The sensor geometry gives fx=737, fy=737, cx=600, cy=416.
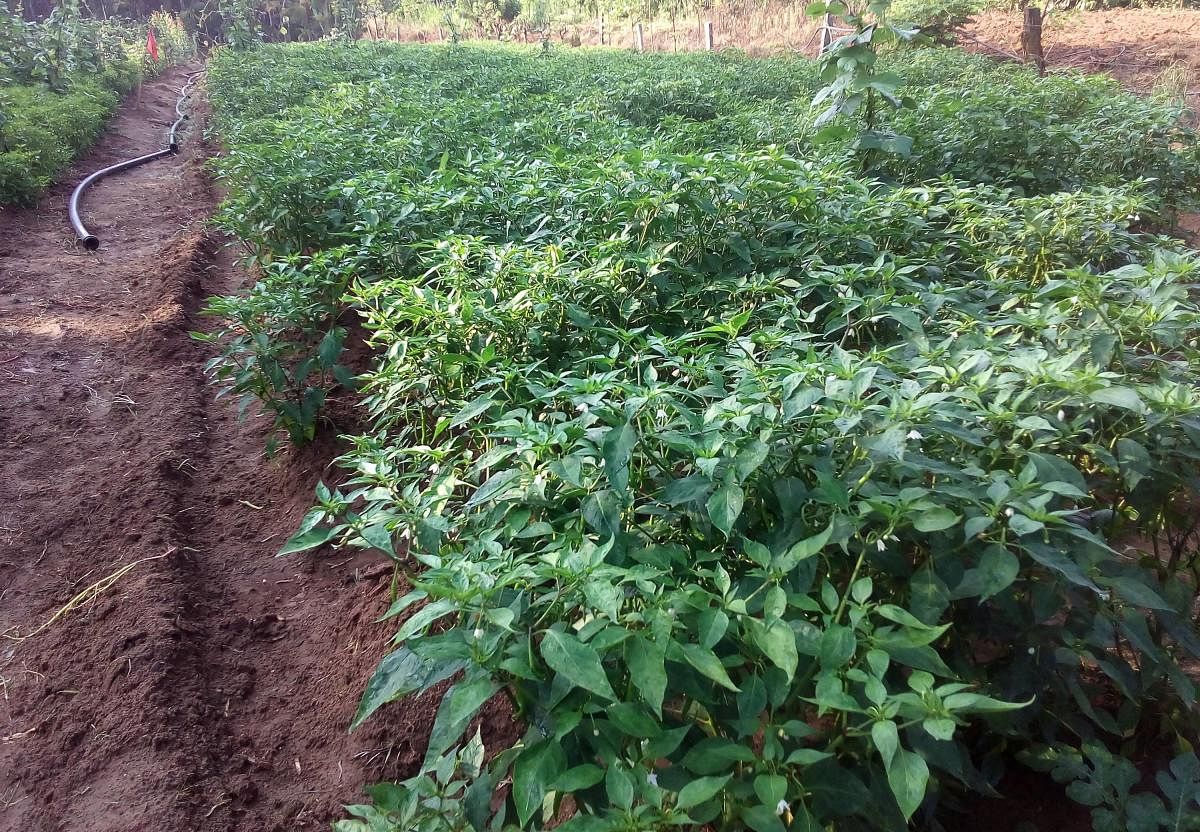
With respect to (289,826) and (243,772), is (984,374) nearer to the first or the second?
(289,826)

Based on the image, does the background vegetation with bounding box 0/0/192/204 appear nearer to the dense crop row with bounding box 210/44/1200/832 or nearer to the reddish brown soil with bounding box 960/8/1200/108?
the dense crop row with bounding box 210/44/1200/832

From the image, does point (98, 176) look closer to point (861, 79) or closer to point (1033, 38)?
point (861, 79)

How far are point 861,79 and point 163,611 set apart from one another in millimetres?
4057

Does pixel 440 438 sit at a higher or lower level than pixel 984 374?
lower

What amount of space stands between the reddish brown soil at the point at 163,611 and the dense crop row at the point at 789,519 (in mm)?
451

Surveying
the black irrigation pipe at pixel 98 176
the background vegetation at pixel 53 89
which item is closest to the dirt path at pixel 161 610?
the black irrigation pipe at pixel 98 176

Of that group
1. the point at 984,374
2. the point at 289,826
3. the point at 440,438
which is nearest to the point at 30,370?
the point at 440,438

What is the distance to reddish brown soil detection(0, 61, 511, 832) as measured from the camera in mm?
1967

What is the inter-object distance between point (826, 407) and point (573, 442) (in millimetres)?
525

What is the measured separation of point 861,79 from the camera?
395 centimetres

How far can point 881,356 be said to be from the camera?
72.2 inches

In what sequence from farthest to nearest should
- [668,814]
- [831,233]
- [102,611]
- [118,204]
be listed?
[118,204], [831,233], [102,611], [668,814]

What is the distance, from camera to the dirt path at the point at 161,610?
6.46ft

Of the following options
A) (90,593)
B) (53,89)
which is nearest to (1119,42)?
(90,593)
